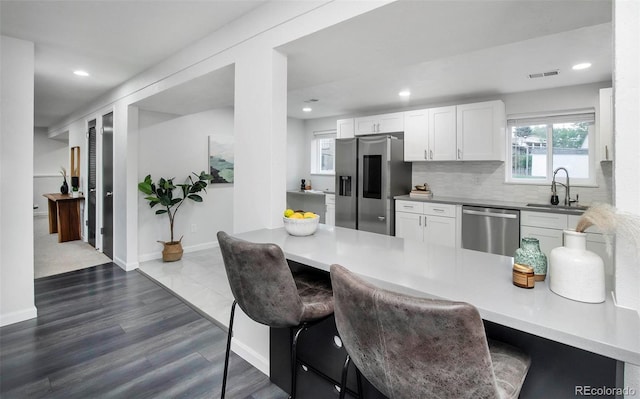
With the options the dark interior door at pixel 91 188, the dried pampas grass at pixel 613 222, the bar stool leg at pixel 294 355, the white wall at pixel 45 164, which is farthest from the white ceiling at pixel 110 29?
the white wall at pixel 45 164

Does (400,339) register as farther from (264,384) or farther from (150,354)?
(150,354)

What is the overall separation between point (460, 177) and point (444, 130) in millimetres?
727

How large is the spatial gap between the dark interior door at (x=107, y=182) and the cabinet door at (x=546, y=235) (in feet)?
18.0

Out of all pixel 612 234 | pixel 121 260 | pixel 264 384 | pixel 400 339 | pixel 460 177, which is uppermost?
pixel 460 177

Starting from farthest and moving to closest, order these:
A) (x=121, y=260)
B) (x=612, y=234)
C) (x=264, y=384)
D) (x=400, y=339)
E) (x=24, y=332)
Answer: (x=121, y=260) → (x=24, y=332) → (x=264, y=384) → (x=612, y=234) → (x=400, y=339)

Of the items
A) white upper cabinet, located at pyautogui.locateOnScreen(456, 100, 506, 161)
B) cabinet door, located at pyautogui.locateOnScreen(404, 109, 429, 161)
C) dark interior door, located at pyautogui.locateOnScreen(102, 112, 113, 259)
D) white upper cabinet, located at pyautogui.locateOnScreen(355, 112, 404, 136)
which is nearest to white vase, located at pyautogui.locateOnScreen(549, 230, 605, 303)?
white upper cabinet, located at pyautogui.locateOnScreen(456, 100, 506, 161)

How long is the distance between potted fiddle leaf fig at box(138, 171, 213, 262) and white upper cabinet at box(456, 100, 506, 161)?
363 centimetres

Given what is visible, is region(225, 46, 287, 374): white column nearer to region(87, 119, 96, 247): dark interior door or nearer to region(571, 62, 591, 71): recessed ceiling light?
region(571, 62, 591, 71): recessed ceiling light

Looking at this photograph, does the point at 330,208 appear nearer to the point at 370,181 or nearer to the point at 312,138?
the point at 370,181

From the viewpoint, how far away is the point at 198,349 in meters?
2.31

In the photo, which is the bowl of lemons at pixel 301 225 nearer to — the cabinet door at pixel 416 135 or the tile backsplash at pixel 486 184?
the cabinet door at pixel 416 135

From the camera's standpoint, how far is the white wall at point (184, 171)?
445 cm

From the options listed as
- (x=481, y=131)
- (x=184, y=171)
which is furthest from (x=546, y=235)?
(x=184, y=171)

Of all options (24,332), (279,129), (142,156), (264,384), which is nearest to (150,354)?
(264,384)
